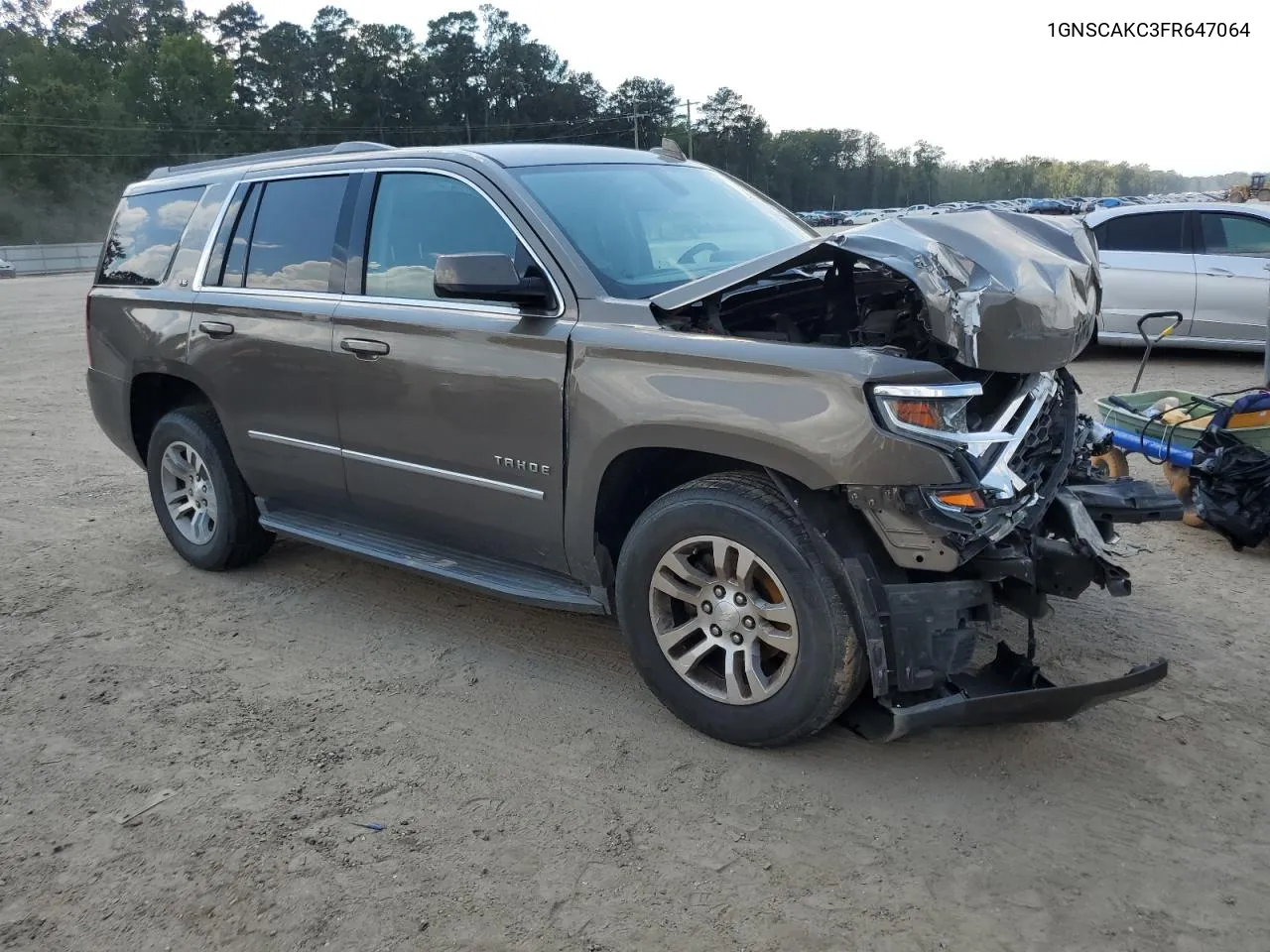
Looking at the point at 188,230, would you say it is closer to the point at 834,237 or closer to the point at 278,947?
the point at 834,237

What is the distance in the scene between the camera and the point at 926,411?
3.02m

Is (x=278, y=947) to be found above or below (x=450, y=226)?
below

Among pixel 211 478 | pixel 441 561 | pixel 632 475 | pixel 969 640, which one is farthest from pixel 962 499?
pixel 211 478

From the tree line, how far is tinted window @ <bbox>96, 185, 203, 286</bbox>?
76.3m

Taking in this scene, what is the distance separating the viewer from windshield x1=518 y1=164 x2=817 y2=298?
3891mm

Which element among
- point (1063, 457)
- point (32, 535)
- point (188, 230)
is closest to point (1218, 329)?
point (1063, 457)

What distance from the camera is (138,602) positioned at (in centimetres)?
508

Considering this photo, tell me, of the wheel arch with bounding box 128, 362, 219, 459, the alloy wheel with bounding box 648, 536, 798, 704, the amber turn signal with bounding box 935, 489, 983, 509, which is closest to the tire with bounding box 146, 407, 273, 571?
the wheel arch with bounding box 128, 362, 219, 459

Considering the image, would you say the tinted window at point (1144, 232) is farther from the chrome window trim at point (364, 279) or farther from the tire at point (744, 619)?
the tire at point (744, 619)

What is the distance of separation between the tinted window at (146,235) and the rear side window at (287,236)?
52 cm

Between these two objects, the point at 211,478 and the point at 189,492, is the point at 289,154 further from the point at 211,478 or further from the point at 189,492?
the point at 189,492

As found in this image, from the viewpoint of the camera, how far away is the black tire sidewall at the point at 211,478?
17.0 ft

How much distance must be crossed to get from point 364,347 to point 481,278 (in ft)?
3.05

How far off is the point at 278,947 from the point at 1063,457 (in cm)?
291
